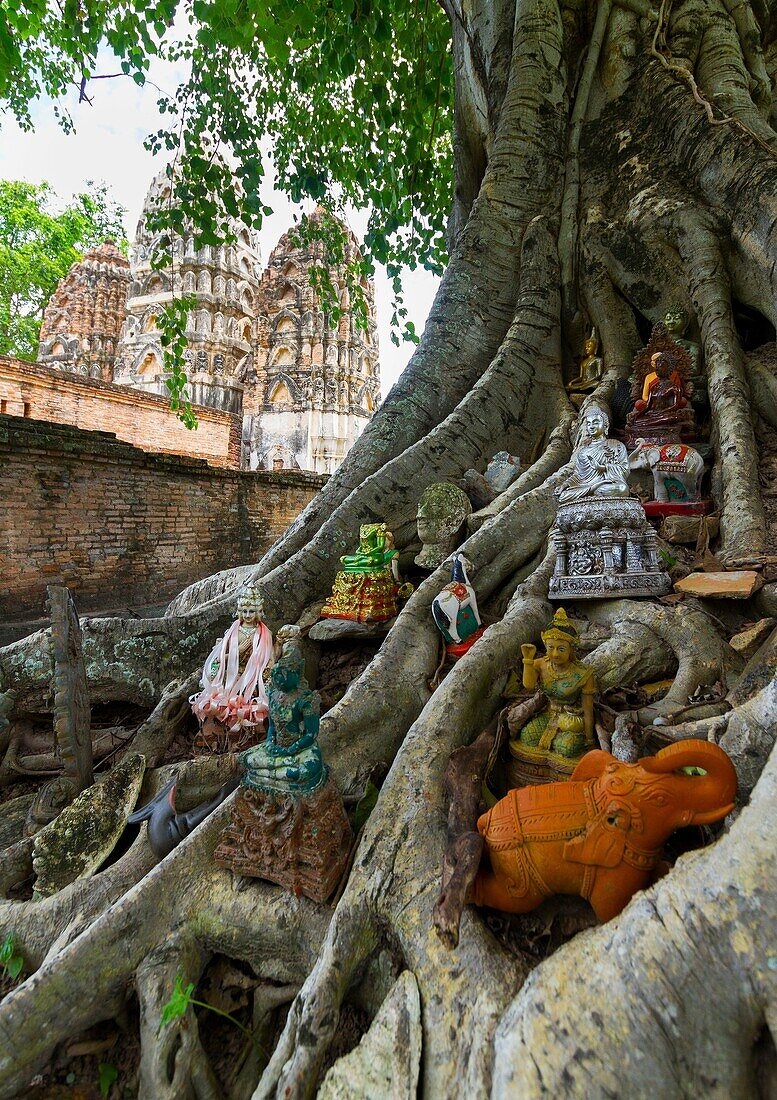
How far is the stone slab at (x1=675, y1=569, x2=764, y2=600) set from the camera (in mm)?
2869

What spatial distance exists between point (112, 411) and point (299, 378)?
549 inches

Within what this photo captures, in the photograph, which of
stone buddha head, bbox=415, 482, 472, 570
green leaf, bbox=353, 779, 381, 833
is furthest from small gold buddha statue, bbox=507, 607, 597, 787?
stone buddha head, bbox=415, 482, 472, 570

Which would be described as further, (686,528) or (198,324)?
(198,324)

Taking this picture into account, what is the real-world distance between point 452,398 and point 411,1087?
16.9 feet

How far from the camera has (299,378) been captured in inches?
1028

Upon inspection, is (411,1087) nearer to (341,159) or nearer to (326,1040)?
(326,1040)

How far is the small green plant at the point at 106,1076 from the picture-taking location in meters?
1.82

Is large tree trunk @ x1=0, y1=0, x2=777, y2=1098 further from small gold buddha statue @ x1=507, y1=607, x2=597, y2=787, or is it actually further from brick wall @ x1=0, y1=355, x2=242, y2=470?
brick wall @ x1=0, y1=355, x2=242, y2=470

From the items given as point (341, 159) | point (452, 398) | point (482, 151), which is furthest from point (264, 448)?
point (452, 398)

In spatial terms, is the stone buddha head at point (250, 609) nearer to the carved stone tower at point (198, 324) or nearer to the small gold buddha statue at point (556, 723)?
the small gold buddha statue at point (556, 723)

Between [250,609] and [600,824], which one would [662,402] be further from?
[600,824]

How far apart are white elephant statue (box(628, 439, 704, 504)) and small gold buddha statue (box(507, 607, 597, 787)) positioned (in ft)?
7.38

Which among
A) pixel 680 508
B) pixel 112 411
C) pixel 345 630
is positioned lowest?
pixel 345 630

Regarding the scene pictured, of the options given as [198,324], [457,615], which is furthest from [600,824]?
[198,324]
